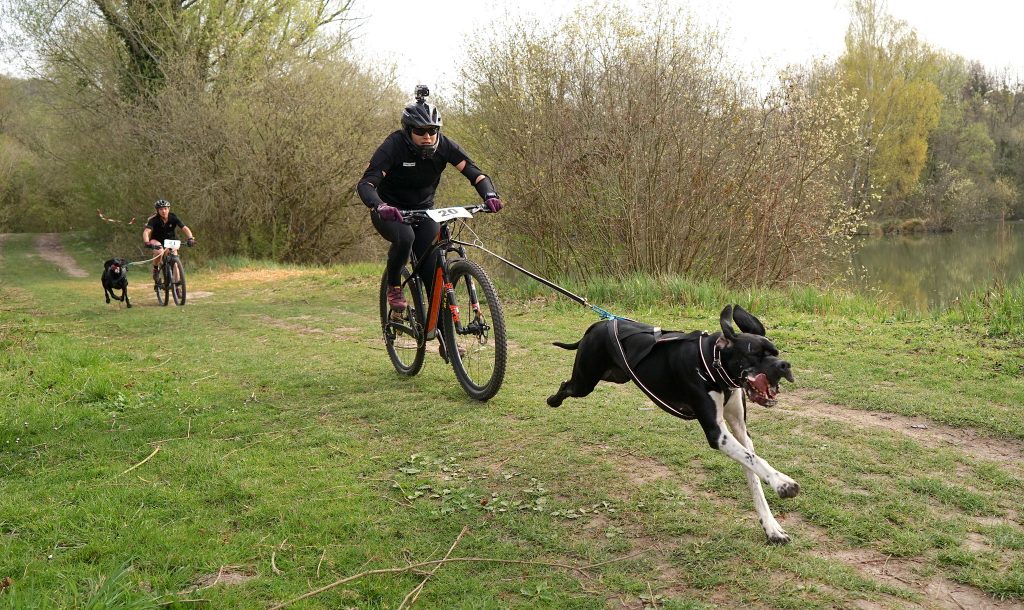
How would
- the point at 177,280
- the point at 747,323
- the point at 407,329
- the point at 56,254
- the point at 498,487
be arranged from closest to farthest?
the point at 747,323 → the point at 498,487 → the point at 407,329 → the point at 177,280 → the point at 56,254

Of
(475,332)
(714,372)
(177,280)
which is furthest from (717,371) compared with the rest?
(177,280)

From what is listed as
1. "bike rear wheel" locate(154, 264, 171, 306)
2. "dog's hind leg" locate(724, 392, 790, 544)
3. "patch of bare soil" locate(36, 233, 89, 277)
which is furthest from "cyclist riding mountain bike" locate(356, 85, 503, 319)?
"patch of bare soil" locate(36, 233, 89, 277)

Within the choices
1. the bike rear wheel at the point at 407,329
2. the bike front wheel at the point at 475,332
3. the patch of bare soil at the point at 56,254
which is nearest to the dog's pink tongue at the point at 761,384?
the bike front wheel at the point at 475,332

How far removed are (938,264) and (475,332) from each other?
1729 cm

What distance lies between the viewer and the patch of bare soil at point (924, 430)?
4379 mm

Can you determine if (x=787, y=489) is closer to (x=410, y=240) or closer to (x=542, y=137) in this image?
(x=410, y=240)

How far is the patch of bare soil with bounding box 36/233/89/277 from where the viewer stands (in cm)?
2511

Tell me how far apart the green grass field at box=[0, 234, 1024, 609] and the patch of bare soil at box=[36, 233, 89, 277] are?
19790 mm

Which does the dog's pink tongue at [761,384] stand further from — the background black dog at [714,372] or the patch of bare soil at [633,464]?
the patch of bare soil at [633,464]

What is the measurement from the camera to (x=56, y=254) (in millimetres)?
30984

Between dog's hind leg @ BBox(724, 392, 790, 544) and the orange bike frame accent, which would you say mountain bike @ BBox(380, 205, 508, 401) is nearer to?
the orange bike frame accent

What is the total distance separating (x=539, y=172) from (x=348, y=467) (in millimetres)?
8960

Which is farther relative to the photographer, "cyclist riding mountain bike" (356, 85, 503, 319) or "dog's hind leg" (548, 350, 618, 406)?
"cyclist riding mountain bike" (356, 85, 503, 319)

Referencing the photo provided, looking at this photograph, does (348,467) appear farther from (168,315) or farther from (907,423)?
(168,315)
